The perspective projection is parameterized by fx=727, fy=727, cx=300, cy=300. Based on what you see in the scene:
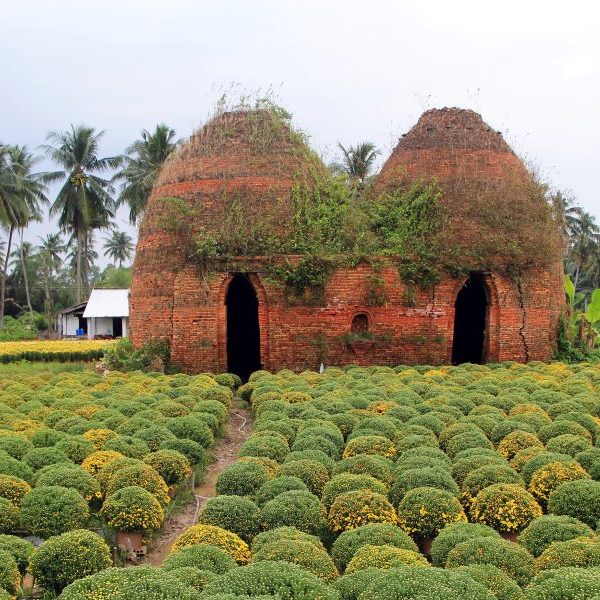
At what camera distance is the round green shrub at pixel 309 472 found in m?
8.93

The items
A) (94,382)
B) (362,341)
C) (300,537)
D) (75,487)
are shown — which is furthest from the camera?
(362,341)

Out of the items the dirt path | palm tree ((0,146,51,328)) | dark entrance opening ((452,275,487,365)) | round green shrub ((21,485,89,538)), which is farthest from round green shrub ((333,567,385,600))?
palm tree ((0,146,51,328))

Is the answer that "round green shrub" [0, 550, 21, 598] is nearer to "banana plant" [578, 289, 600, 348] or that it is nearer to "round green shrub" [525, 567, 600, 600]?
"round green shrub" [525, 567, 600, 600]

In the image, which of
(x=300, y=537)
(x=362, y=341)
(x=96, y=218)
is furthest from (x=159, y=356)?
(x=96, y=218)

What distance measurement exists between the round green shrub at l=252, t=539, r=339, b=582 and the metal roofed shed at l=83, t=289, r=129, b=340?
37.6 metres

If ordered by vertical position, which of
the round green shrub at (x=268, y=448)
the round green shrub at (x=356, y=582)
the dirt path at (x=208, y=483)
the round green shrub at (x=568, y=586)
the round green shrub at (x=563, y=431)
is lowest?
the dirt path at (x=208, y=483)

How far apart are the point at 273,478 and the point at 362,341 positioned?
9.75 m

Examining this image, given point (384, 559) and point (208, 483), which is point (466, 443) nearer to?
point (208, 483)

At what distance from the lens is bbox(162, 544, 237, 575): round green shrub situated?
20.7 ft

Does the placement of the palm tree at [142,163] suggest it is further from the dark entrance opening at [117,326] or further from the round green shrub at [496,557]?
the round green shrub at [496,557]

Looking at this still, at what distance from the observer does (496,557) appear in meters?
6.39

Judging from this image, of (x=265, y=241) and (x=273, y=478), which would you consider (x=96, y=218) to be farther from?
(x=273, y=478)

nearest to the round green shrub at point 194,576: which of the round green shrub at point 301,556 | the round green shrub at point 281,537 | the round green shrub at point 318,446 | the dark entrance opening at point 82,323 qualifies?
the round green shrub at point 301,556

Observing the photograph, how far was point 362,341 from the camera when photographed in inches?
729
